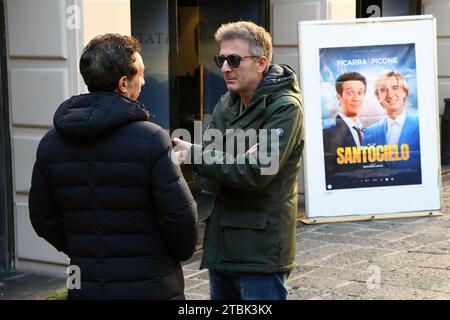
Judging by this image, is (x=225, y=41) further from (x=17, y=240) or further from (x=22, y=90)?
(x=17, y=240)

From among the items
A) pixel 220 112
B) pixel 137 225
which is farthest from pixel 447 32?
pixel 137 225

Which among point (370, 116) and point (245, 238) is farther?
point (370, 116)

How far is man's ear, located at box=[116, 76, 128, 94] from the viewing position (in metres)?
2.98

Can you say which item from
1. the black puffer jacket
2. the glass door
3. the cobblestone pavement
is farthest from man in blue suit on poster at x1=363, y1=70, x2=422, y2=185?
the black puffer jacket

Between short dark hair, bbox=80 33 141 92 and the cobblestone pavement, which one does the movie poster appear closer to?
the cobblestone pavement

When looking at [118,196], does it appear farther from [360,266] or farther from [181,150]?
[360,266]

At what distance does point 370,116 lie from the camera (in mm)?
7996

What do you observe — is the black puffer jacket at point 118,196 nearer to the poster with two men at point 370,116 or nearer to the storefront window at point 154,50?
the poster with two men at point 370,116

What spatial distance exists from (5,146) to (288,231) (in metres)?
3.64

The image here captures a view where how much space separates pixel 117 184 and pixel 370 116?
17.9 ft

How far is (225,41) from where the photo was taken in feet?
11.3

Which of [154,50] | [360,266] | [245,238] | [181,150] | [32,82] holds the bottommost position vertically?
[360,266]

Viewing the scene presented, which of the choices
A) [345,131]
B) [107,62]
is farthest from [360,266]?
[107,62]

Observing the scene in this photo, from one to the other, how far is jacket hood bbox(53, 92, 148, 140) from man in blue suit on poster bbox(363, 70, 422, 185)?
536 centimetres
